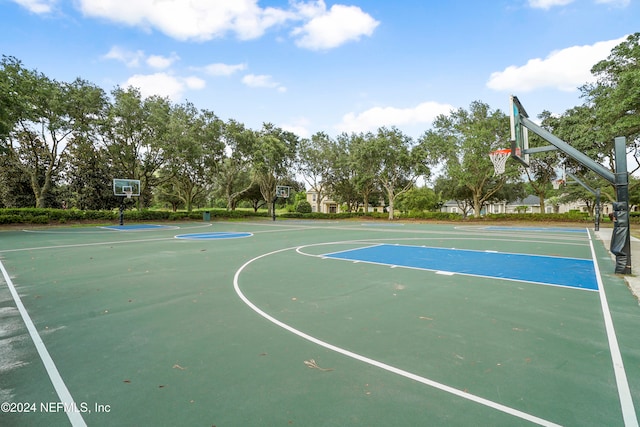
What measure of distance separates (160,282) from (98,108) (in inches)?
1159

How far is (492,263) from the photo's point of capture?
881 centimetres

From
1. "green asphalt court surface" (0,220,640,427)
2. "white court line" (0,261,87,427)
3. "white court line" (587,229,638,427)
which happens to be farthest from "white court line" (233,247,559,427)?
"white court line" (0,261,87,427)

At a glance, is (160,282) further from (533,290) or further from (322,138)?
(322,138)

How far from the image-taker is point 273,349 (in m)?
3.57

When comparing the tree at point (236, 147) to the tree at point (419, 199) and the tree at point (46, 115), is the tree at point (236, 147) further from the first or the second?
the tree at point (419, 199)

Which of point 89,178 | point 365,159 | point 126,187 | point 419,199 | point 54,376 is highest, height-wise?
point 365,159

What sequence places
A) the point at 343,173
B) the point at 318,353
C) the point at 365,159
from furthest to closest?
1. the point at 343,173
2. the point at 365,159
3. the point at 318,353

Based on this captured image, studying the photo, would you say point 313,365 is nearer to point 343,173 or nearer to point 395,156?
point 395,156

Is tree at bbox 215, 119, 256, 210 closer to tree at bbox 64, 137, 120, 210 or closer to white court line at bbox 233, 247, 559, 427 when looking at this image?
tree at bbox 64, 137, 120, 210

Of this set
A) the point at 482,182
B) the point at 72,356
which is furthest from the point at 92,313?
the point at 482,182

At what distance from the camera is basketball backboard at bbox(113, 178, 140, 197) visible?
27.8m

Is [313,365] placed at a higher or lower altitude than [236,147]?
lower

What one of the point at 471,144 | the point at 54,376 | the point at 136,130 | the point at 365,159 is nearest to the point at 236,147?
the point at 136,130

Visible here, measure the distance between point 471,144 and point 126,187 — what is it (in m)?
31.7
